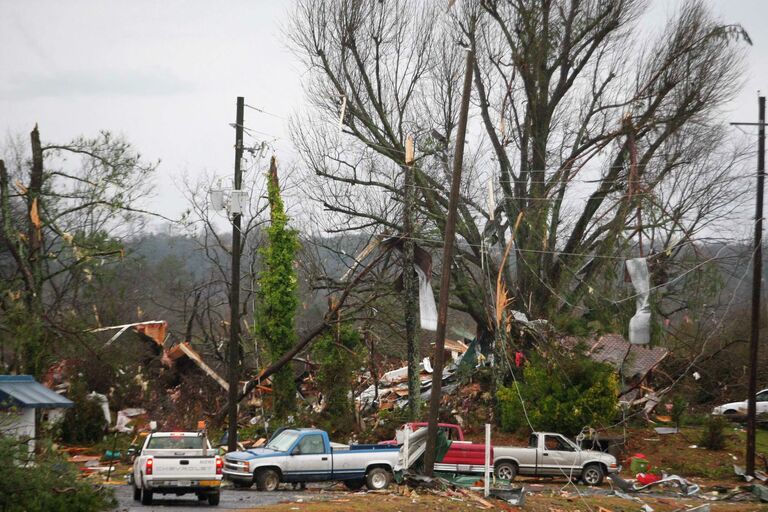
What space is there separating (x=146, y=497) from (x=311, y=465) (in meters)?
4.78

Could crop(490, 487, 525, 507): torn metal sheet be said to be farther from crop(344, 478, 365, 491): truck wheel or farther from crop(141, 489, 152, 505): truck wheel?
crop(141, 489, 152, 505): truck wheel

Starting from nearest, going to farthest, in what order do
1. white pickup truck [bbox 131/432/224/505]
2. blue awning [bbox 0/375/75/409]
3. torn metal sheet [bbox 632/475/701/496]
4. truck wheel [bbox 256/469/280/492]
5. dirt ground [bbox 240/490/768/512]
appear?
1. dirt ground [bbox 240/490/768/512]
2. white pickup truck [bbox 131/432/224/505]
3. truck wheel [bbox 256/469/280/492]
4. blue awning [bbox 0/375/75/409]
5. torn metal sheet [bbox 632/475/701/496]

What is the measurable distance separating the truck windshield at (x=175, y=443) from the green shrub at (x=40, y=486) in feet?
10.9

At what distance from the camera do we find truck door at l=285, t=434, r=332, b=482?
21.9 m

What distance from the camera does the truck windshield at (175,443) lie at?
19.3 metres

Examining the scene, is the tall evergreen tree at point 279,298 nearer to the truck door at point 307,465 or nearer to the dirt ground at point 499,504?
the truck door at point 307,465

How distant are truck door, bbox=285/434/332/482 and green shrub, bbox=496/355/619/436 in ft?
33.7

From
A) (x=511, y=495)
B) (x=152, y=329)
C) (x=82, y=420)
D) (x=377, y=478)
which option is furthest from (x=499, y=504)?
(x=152, y=329)

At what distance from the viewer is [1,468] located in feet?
44.3

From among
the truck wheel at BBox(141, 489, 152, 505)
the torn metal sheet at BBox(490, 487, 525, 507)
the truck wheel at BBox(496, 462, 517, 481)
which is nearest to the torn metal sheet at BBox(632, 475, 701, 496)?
the truck wheel at BBox(496, 462, 517, 481)

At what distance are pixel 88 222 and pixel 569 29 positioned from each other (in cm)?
2169

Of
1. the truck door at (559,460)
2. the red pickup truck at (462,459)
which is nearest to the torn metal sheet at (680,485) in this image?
the truck door at (559,460)

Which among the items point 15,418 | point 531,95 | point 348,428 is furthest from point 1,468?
point 531,95

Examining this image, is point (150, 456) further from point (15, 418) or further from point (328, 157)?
point (328, 157)
